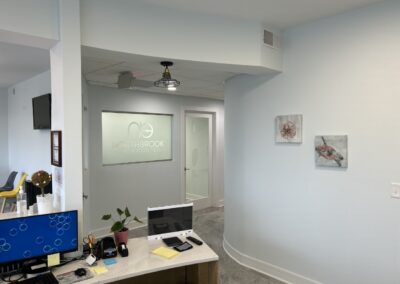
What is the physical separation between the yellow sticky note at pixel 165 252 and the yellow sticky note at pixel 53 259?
696mm

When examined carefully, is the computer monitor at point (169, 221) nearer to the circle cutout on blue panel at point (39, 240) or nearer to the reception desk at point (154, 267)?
the reception desk at point (154, 267)

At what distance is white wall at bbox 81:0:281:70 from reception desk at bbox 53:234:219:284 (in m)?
1.70

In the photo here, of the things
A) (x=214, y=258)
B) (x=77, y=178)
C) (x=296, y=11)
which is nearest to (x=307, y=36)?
(x=296, y=11)

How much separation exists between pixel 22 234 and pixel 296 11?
2.95m

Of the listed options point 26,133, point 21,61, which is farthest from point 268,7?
point 26,133

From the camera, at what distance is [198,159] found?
20.8 feet

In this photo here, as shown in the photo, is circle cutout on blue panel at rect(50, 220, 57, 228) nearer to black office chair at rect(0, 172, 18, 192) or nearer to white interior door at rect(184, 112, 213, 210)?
white interior door at rect(184, 112, 213, 210)

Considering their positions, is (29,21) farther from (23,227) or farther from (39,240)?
(39,240)

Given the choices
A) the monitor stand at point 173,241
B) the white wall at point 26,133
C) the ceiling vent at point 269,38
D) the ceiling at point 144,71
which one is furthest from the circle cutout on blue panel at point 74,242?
the white wall at point 26,133

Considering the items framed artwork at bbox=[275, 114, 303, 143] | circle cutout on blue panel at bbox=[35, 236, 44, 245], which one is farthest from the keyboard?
framed artwork at bbox=[275, 114, 303, 143]

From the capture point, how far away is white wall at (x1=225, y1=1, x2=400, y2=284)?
2445 millimetres

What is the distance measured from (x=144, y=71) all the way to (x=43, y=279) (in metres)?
2.73

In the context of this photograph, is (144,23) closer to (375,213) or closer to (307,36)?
(307,36)

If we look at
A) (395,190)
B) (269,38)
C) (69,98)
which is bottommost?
(395,190)
